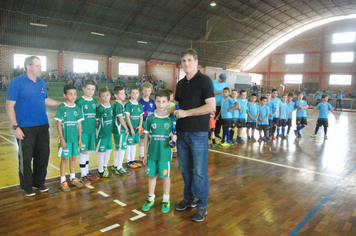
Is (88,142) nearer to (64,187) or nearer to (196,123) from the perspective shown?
(64,187)

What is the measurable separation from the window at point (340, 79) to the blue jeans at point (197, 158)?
3390 centimetres

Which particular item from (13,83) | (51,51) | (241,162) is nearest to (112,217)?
(13,83)

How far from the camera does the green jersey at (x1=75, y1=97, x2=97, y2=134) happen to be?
4.02 meters

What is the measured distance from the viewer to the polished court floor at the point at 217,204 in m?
2.77

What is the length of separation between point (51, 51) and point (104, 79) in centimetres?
511

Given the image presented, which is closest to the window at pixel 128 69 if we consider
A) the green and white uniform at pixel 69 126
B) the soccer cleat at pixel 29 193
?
the green and white uniform at pixel 69 126

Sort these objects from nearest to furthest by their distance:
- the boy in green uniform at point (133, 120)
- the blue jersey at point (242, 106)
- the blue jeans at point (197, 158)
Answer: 1. the blue jeans at point (197, 158)
2. the boy in green uniform at point (133, 120)
3. the blue jersey at point (242, 106)

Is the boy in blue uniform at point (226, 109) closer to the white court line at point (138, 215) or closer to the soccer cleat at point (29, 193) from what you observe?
the white court line at point (138, 215)

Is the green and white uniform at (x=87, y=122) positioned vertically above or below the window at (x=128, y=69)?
below

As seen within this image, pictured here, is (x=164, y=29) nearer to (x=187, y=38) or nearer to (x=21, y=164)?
(x=187, y=38)

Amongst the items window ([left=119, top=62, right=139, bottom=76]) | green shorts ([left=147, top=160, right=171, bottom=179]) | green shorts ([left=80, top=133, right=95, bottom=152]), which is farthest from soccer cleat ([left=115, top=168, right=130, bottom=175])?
window ([left=119, top=62, right=139, bottom=76])

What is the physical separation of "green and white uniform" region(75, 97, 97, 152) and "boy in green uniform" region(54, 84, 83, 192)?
0.20m

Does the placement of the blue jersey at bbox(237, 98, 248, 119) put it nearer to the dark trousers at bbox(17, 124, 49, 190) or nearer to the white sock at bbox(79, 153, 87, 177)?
the white sock at bbox(79, 153, 87, 177)

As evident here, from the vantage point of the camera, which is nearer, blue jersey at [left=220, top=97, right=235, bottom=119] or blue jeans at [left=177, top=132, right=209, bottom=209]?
blue jeans at [left=177, top=132, right=209, bottom=209]
